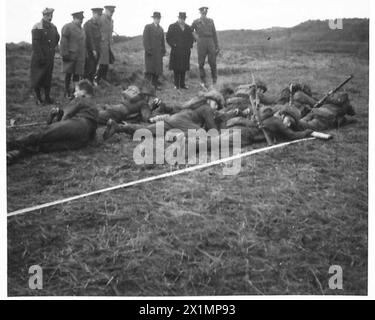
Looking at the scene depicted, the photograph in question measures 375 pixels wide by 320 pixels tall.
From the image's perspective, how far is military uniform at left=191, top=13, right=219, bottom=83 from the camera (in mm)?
8312

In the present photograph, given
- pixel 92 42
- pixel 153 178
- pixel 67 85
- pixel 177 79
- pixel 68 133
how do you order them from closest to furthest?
1. pixel 153 178
2. pixel 68 133
3. pixel 67 85
4. pixel 92 42
5. pixel 177 79

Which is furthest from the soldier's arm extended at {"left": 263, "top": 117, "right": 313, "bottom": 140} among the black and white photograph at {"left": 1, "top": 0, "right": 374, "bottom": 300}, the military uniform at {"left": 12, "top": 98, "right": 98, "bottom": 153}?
the military uniform at {"left": 12, "top": 98, "right": 98, "bottom": 153}

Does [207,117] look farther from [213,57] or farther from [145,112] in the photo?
[213,57]

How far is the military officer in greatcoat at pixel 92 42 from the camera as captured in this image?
8.01 meters

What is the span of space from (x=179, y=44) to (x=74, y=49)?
2184 mm

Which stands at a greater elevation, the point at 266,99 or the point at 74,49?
the point at 74,49

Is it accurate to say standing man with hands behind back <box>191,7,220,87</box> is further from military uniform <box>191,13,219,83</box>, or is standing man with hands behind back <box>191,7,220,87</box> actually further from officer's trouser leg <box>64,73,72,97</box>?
officer's trouser leg <box>64,73,72,97</box>

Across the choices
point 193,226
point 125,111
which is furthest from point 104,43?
point 193,226

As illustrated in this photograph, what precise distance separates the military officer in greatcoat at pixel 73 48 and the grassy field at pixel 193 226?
7.63ft

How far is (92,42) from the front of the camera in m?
8.04

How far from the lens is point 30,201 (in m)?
3.96

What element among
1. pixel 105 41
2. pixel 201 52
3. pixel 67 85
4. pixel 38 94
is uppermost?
pixel 105 41

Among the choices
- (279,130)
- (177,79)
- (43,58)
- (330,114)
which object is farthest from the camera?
(177,79)
